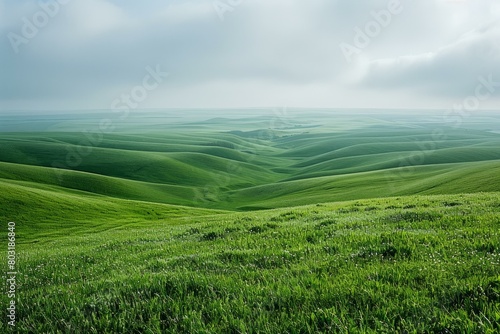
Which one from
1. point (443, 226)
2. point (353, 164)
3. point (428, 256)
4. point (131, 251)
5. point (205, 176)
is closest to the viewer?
point (428, 256)

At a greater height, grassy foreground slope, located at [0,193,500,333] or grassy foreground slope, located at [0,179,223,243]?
grassy foreground slope, located at [0,193,500,333]

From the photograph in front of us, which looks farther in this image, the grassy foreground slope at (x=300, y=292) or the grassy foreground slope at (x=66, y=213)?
the grassy foreground slope at (x=66, y=213)

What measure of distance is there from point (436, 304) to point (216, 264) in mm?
4813

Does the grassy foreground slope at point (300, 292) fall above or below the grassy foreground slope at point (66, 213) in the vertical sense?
above

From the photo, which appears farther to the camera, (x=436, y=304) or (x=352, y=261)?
(x=352, y=261)

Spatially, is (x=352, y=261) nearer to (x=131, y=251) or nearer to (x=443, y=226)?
(x=443, y=226)

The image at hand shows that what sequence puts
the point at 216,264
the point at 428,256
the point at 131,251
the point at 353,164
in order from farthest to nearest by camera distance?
1. the point at 353,164
2. the point at 131,251
3. the point at 216,264
4. the point at 428,256

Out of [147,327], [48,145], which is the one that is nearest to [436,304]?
[147,327]

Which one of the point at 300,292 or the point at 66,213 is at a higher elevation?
the point at 300,292

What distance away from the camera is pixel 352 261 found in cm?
734

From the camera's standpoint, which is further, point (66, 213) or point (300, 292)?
point (66, 213)

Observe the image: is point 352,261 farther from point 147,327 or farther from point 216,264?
point 147,327

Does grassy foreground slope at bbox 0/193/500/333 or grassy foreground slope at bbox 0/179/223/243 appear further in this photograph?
grassy foreground slope at bbox 0/179/223/243

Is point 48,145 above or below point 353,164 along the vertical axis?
above
